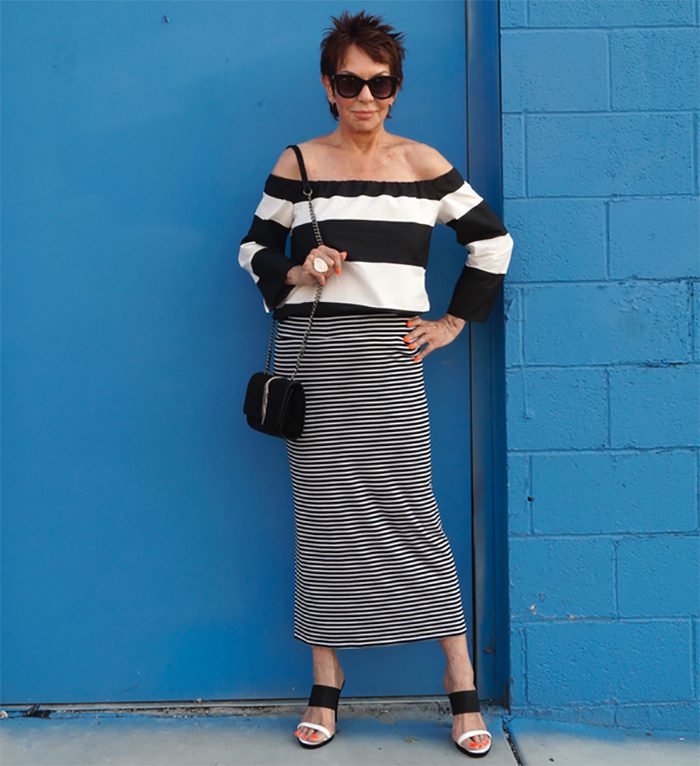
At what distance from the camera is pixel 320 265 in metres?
2.58

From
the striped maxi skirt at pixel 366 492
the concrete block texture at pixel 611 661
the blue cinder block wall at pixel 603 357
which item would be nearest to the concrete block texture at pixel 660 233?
the blue cinder block wall at pixel 603 357

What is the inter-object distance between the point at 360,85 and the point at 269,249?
533 millimetres

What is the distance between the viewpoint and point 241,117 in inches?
119

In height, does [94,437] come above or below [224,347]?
below

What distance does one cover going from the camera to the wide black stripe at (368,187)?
2699mm

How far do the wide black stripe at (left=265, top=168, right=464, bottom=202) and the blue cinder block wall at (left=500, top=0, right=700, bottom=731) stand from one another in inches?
9.0

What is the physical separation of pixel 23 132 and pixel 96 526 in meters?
1.29

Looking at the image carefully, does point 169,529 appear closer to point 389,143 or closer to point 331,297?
point 331,297

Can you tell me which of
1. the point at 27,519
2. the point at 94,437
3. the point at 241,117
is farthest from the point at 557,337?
the point at 27,519

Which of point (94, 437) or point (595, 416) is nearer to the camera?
point (595, 416)

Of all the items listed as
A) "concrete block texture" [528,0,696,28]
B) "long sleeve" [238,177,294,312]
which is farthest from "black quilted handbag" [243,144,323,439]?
"concrete block texture" [528,0,696,28]

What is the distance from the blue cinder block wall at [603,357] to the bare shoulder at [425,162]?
0.23m

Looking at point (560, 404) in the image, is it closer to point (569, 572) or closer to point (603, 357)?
point (603, 357)

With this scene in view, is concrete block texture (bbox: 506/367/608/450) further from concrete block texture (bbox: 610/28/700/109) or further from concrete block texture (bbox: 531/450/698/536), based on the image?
concrete block texture (bbox: 610/28/700/109)
